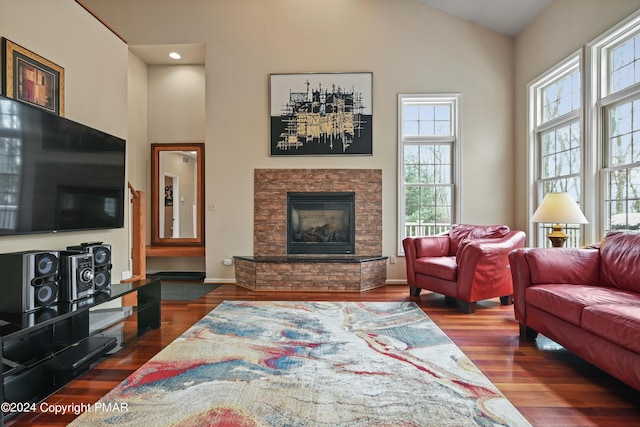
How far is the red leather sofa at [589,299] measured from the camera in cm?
172

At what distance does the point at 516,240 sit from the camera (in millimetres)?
3416

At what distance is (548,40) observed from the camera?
3.90 meters

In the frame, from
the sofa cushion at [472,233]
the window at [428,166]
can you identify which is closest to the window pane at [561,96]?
the window at [428,166]

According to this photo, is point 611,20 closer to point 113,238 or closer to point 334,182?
point 334,182

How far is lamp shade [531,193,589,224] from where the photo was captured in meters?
2.99

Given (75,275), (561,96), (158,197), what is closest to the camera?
(75,275)

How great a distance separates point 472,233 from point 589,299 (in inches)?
73.7

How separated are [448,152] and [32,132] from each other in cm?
469

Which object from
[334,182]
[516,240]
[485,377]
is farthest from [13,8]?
[516,240]

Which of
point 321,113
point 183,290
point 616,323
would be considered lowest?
point 183,290

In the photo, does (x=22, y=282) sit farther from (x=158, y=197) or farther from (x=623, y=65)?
(x=623, y=65)

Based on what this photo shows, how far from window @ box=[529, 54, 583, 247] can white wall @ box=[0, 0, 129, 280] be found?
4.82m

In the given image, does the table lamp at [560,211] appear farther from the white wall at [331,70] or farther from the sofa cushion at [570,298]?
the white wall at [331,70]

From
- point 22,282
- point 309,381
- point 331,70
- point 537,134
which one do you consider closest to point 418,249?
point 537,134
